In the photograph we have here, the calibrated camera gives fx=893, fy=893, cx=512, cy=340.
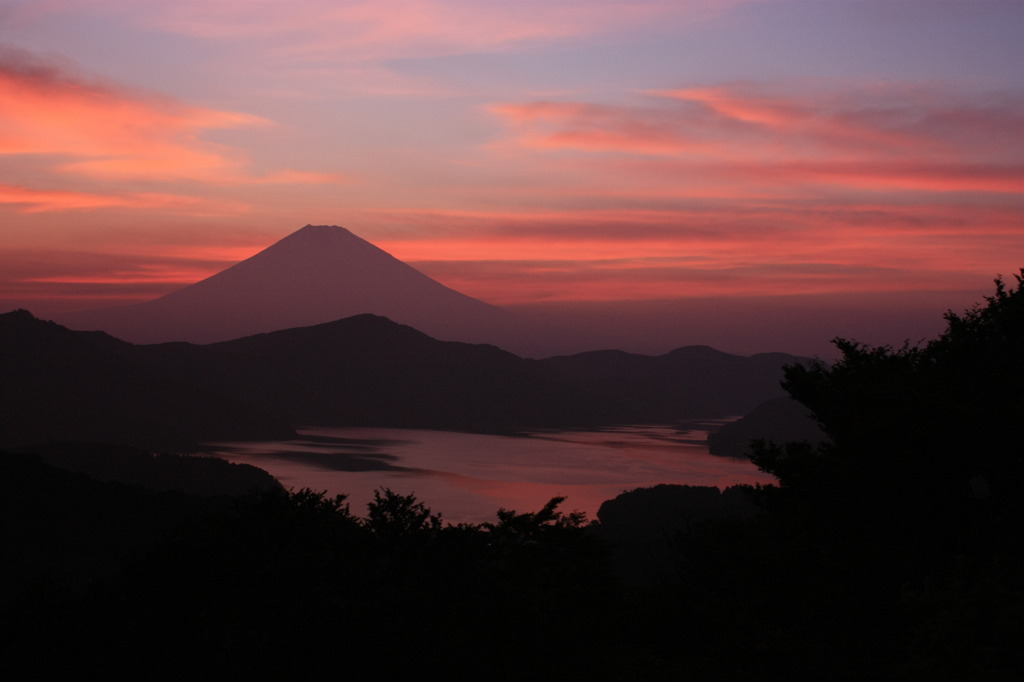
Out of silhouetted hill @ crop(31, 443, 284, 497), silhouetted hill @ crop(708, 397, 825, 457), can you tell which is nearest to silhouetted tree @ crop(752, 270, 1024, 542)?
silhouetted hill @ crop(31, 443, 284, 497)

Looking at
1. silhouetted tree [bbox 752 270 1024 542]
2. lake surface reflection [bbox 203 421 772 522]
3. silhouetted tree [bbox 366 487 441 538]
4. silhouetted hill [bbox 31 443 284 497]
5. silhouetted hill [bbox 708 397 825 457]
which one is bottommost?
lake surface reflection [bbox 203 421 772 522]

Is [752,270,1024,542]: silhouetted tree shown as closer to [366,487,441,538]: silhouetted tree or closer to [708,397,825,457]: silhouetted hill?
[366,487,441,538]: silhouetted tree

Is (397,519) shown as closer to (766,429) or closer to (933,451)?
(933,451)

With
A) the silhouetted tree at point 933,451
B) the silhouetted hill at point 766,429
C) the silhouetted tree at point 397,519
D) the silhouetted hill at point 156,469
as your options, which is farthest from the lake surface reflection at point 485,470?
the silhouetted tree at point 933,451

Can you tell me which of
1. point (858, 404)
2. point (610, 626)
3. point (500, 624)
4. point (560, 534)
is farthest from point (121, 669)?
point (858, 404)

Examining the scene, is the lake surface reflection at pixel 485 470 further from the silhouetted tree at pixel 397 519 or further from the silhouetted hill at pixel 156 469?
the silhouetted tree at pixel 397 519

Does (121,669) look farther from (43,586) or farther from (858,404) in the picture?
(858,404)

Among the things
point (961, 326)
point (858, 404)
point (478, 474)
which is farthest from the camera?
point (478, 474)

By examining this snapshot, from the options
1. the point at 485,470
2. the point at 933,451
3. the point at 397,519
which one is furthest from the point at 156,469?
the point at 933,451

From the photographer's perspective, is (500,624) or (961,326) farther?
(961,326)
